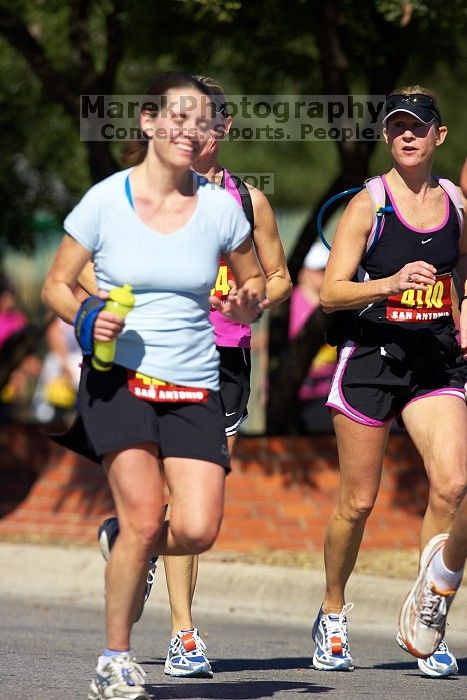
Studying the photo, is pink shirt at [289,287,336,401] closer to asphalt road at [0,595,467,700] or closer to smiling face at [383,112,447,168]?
asphalt road at [0,595,467,700]

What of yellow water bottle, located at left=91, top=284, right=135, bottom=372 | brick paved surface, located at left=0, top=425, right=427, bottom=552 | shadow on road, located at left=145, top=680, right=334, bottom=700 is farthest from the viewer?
brick paved surface, located at left=0, top=425, right=427, bottom=552

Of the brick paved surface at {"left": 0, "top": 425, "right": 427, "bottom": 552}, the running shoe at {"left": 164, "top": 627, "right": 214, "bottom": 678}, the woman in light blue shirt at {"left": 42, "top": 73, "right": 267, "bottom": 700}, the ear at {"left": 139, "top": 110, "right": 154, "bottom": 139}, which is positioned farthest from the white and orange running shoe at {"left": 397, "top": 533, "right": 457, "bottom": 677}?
the brick paved surface at {"left": 0, "top": 425, "right": 427, "bottom": 552}

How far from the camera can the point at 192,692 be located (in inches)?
213

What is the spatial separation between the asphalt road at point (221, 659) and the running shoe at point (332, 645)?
0.24 ft

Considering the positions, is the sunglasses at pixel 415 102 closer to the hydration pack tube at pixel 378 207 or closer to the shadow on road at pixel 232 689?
the hydration pack tube at pixel 378 207

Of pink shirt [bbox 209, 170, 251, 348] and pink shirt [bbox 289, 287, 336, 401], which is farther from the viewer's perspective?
pink shirt [bbox 289, 287, 336, 401]

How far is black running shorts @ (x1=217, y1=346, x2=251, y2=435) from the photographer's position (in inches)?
246

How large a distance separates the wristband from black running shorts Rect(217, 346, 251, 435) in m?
1.61

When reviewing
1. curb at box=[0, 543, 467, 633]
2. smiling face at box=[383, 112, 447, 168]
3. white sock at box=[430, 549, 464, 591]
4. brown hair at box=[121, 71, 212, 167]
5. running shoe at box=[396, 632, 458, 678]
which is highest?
brown hair at box=[121, 71, 212, 167]

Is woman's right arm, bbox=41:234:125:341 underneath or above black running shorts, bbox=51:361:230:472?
above

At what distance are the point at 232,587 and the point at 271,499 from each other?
4.76ft

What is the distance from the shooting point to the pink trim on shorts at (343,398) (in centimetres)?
604

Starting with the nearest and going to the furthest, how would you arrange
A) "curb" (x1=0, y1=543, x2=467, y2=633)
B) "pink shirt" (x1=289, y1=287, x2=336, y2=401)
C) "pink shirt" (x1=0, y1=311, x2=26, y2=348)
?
"curb" (x1=0, y1=543, x2=467, y2=633)
"pink shirt" (x1=289, y1=287, x2=336, y2=401)
"pink shirt" (x1=0, y1=311, x2=26, y2=348)

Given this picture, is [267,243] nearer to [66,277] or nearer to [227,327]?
[227,327]
